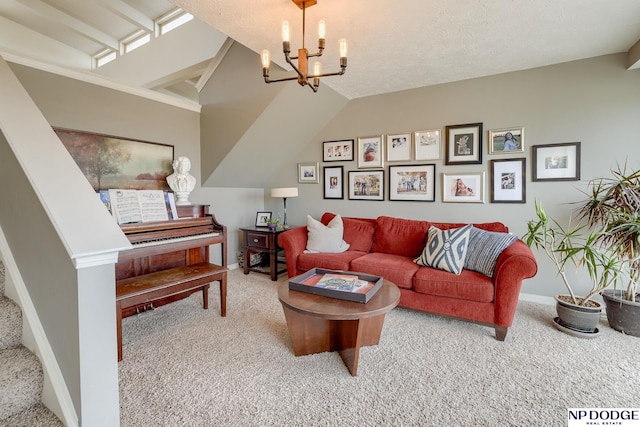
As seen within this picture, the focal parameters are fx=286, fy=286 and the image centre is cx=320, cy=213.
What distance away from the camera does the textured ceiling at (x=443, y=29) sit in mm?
1984

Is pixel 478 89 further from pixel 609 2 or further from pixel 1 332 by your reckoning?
pixel 1 332

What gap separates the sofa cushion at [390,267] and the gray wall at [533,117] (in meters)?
0.92

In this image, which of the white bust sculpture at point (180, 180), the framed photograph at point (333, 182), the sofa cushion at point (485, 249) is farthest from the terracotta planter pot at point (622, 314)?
the white bust sculpture at point (180, 180)

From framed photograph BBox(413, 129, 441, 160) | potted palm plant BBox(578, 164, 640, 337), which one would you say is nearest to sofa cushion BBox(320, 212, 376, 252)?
framed photograph BBox(413, 129, 441, 160)

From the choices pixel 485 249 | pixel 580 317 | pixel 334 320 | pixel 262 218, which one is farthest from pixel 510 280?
pixel 262 218

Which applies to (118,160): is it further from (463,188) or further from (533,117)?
(533,117)

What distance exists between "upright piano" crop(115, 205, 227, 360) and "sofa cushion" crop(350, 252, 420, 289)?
138cm

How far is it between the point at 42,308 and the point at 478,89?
4.13m

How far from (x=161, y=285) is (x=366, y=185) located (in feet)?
9.13

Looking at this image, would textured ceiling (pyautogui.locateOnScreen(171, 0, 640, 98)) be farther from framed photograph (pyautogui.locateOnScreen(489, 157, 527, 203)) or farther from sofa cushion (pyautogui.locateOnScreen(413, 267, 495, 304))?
sofa cushion (pyautogui.locateOnScreen(413, 267, 495, 304))

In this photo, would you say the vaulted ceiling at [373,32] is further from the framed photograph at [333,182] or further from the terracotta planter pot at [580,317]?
the terracotta planter pot at [580,317]

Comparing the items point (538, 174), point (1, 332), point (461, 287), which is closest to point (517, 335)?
point (461, 287)

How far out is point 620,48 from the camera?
8.56ft

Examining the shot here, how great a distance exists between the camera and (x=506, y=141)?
10.4 ft
